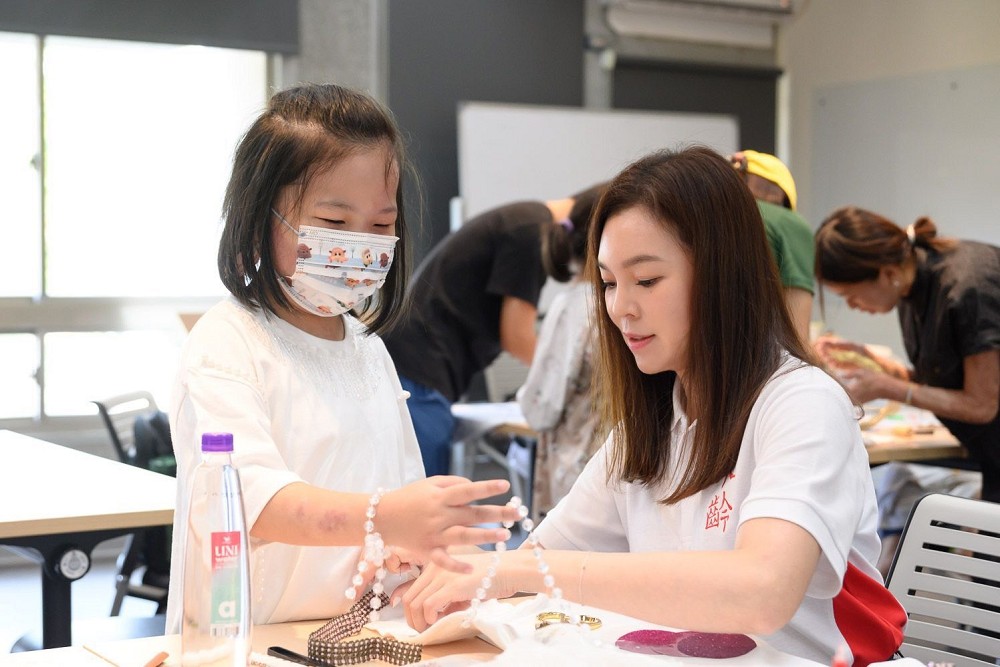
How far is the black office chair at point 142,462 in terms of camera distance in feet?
9.30

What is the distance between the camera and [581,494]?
5.16 ft

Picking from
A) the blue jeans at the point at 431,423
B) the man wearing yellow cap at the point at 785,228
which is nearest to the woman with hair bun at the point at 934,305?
the man wearing yellow cap at the point at 785,228

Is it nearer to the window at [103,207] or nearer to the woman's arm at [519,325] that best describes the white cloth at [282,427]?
the woman's arm at [519,325]

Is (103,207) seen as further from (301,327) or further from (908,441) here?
→ (301,327)

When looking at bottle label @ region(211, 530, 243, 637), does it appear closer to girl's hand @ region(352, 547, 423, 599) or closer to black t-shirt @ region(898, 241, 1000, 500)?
girl's hand @ region(352, 547, 423, 599)

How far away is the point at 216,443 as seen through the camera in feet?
3.30

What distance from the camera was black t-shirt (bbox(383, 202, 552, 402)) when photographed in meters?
3.13

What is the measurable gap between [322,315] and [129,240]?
13.1ft

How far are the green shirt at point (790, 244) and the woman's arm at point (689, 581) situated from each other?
179 cm

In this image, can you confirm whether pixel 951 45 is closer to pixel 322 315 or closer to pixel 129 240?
pixel 129 240

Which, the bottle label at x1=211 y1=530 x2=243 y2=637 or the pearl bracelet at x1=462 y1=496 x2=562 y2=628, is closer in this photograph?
the bottle label at x1=211 y1=530 x2=243 y2=637

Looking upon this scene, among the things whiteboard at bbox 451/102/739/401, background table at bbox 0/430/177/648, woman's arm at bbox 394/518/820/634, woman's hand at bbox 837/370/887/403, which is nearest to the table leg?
background table at bbox 0/430/177/648

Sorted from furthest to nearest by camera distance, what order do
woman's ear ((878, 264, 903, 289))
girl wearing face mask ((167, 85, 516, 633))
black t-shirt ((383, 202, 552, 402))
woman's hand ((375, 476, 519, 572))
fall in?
woman's ear ((878, 264, 903, 289)) → black t-shirt ((383, 202, 552, 402)) → girl wearing face mask ((167, 85, 516, 633)) → woman's hand ((375, 476, 519, 572))

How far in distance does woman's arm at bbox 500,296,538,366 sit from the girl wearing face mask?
1.63 m
